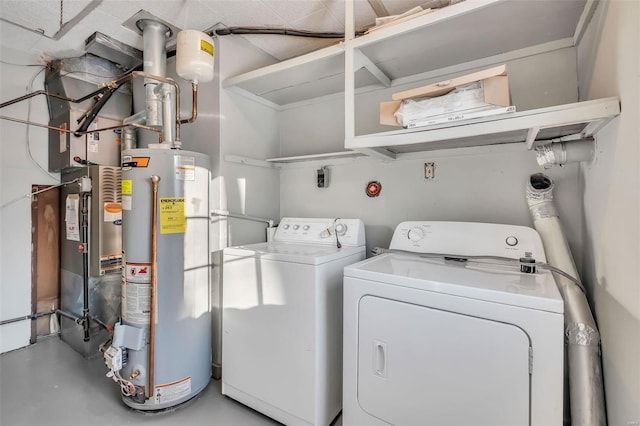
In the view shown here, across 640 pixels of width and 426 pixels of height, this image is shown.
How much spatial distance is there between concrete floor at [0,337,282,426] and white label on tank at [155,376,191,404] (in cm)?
9

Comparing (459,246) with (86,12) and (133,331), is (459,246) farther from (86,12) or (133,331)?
(86,12)

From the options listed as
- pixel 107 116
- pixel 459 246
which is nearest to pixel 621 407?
pixel 459 246

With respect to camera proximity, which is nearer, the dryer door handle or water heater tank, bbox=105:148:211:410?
the dryer door handle

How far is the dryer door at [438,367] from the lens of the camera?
950 millimetres

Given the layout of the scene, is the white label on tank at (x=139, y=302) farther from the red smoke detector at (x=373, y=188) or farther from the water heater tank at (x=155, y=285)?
the red smoke detector at (x=373, y=188)

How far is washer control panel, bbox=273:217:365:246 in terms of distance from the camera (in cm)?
186

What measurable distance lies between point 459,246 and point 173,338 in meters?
1.67

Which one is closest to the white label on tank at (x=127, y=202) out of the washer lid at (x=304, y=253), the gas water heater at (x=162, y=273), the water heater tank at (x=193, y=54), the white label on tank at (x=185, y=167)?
the gas water heater at (x=162, y=273)

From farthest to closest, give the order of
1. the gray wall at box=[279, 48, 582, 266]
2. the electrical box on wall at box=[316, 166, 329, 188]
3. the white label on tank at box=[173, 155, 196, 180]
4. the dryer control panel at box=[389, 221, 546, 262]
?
the electrical box on wall at box=[316, 166, 329, 188] < the white label on tank at box=[173, 155, 196, 180] < the gray wall at box=[279, 48, 582, 266] < the dryer control panel at box=[389, 221, 546, 262]

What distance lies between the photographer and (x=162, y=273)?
1.61m

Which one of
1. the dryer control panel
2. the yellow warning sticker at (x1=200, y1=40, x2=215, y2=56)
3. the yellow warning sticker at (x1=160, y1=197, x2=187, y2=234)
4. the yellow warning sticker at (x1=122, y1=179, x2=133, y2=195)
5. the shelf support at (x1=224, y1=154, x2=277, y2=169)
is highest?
the yellow warning sticker at (x1=200, y1=40, x2=215, y2=56)

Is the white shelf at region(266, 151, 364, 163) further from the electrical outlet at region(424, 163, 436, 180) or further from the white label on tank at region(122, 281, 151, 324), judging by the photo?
the white label on tank at region(122, 281, 151, 324)

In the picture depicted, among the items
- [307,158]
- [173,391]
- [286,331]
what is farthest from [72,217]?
[286,331]

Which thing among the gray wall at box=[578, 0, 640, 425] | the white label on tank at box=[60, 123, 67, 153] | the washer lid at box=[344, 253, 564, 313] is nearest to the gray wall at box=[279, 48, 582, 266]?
the gray wall at box=[578, 0, 640, 425]
